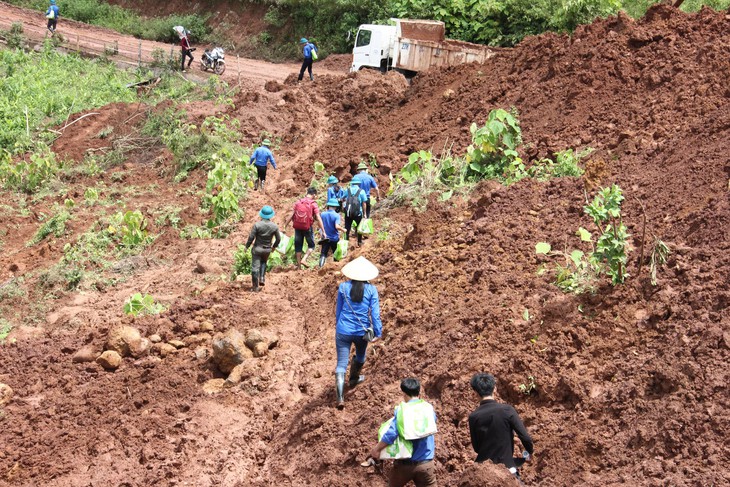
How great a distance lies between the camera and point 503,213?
38.8ft

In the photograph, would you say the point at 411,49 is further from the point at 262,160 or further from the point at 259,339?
the point at 259,339

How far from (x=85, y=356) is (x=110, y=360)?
478 millimetres

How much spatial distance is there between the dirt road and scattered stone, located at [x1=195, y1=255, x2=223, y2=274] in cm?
1287

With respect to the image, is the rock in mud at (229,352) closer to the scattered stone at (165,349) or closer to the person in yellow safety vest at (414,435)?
the scattered stone at (165,349)

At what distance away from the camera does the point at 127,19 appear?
38250mm

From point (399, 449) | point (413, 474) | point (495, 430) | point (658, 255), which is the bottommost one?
point (413, 474)

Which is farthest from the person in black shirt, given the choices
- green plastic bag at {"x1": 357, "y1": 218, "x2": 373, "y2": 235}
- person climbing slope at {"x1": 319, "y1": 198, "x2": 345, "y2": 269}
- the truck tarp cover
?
the truck tarp cover

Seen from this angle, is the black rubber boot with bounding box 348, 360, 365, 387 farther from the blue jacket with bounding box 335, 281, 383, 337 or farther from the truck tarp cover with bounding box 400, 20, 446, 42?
the truck tarp cover with bounding box 400, 20, 446, 42

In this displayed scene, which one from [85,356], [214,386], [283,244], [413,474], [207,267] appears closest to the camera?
[413,474]

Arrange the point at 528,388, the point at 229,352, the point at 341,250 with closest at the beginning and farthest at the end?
the point at 528,388 < the point at 229,352 < the point at 341,250

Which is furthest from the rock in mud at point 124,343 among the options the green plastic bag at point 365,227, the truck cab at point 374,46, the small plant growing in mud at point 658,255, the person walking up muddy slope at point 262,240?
the truck cab at point 374,46

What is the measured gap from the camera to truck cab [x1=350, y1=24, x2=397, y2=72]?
82.1ft

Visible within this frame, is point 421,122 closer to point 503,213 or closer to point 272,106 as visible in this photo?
point 272,106

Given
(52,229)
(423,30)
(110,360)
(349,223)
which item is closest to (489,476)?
(110,360)
